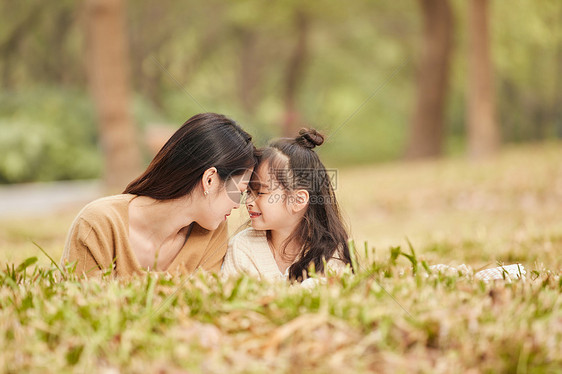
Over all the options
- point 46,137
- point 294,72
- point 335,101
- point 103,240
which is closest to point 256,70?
point 294,72

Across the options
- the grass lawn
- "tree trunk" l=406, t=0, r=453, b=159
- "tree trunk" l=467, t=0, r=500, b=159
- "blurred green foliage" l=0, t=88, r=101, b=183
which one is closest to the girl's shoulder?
the grass lawn

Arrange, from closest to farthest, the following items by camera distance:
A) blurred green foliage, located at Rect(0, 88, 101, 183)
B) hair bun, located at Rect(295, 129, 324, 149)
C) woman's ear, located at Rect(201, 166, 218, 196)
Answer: woman's ear, located at Rect(201, 166, 218, 196)
hair bun, located at Rect(295, 129, 324, 149)
blurred green foliage, located at Rect(0, 88, 101, 183)

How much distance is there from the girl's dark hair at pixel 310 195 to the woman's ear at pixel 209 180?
1.17 feet

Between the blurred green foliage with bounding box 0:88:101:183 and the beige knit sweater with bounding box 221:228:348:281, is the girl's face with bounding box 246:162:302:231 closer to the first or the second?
the beige knit sweater with bounding box 221:228:348:281

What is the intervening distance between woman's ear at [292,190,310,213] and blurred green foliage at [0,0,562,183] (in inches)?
245

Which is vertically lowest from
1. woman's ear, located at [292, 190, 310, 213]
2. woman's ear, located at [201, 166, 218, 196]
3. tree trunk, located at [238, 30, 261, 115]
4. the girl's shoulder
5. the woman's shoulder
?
the girl's shoulder

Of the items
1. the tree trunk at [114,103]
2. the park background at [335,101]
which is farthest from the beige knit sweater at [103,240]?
the tree trunk at [114,103]

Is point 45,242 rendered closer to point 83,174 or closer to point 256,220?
point 256,220

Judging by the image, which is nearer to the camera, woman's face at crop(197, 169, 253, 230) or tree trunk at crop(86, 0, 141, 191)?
woman's face at crop(197, 169, 253, 230)

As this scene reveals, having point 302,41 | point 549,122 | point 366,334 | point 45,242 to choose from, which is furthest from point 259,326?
point 549,122

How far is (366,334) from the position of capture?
1.84m

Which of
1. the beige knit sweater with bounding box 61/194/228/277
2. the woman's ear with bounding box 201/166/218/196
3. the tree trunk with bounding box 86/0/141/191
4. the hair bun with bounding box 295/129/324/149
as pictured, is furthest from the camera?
the tree trunk with bounding box 86/0/141/191

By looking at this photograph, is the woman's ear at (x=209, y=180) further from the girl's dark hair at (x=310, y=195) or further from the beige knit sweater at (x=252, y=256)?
the beige knit sweater at (x=252, y=256)

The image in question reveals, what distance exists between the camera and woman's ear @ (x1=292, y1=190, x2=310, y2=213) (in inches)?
139
